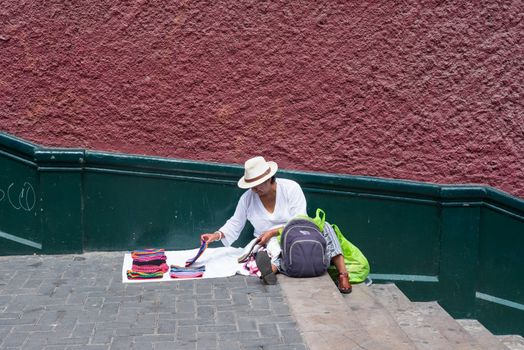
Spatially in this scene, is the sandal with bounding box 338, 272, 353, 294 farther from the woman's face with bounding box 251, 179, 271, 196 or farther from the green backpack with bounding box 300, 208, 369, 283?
the woman's face with bounding box 251, 179, 271, 196

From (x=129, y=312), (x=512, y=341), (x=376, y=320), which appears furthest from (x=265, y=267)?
(x=512, y=341)

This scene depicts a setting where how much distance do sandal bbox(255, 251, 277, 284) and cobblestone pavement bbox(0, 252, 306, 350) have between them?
0.07 metres

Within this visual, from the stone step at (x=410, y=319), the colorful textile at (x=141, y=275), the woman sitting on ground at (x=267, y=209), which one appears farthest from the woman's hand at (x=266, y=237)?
the stone step at (x=410, y=319)

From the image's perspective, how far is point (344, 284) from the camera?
539 centimetres

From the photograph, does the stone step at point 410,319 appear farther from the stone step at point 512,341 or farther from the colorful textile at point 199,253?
the colorful textile at point 199,253

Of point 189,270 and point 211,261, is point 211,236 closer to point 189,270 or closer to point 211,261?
point 211,261

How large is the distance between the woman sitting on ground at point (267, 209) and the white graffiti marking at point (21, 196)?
59.1 inches

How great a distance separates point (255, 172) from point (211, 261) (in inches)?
31.8

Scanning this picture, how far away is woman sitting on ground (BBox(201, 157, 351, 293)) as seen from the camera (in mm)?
5566

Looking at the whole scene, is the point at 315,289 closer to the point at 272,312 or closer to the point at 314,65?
the point at 272,312

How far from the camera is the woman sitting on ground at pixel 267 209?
18.3 feet

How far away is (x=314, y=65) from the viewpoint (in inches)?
241

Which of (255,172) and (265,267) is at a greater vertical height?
(255,172)

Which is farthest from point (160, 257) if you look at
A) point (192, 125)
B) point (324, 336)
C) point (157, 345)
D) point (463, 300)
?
point (463, 300)
